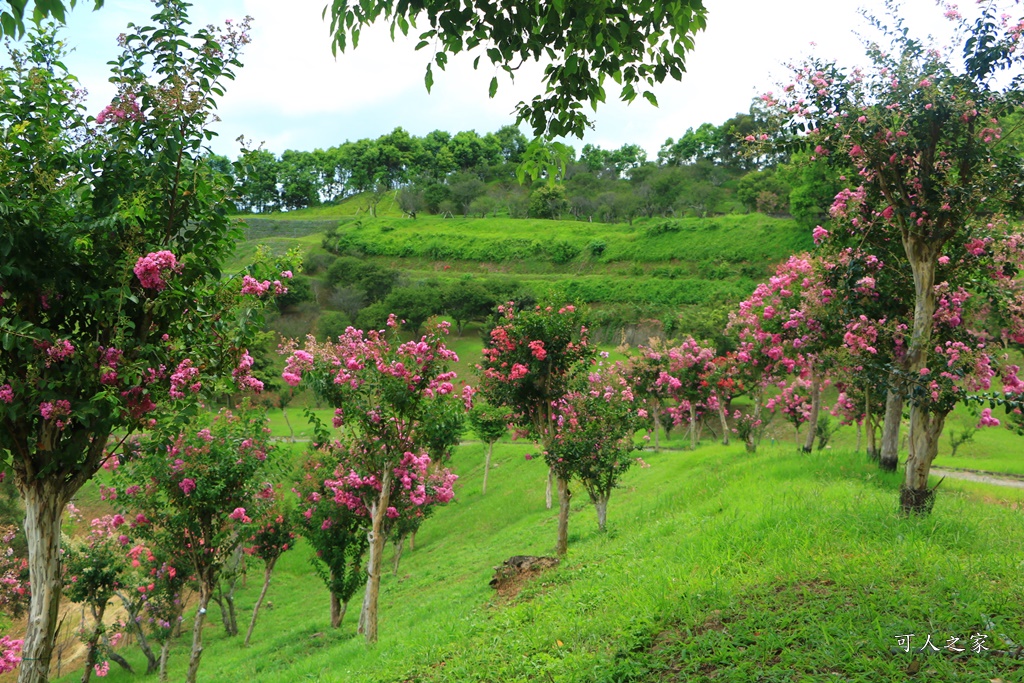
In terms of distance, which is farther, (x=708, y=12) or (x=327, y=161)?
(x=327, y=161)

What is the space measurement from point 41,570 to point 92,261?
241 cm

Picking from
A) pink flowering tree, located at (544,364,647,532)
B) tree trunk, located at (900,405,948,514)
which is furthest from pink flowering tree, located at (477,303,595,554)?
tree trunk, located at (900,405,948,514)

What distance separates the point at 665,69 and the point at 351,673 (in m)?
8.72

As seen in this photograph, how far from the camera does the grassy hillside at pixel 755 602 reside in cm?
523

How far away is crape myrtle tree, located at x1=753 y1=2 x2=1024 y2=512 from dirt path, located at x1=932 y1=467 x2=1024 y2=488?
13.7 m

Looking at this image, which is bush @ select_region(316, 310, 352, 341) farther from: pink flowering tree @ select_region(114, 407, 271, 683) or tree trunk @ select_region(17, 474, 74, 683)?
tree trunk @ select_region(17, 474, 74, 683)

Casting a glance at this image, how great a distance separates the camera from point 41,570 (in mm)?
5152

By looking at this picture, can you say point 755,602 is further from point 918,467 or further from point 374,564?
point 374,564

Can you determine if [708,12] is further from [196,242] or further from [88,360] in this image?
[88,360]

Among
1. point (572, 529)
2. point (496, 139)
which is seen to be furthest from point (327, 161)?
point (572, 529)

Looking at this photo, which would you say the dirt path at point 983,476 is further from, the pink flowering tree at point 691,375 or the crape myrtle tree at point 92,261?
the crape myrtle tree at point 92,261

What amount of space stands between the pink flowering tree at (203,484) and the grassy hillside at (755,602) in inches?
113

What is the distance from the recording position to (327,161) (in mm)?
116438

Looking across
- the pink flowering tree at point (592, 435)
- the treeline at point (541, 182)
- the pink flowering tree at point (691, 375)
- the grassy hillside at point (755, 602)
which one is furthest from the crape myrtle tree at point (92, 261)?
the treeline at point (541, 182)
